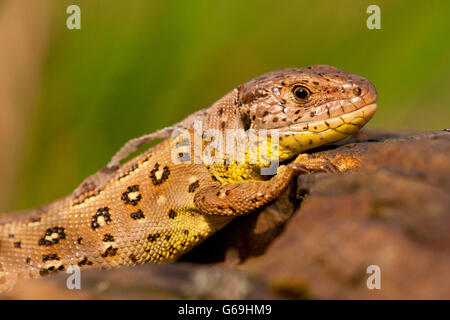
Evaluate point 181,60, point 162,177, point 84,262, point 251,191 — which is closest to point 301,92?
point 251,191

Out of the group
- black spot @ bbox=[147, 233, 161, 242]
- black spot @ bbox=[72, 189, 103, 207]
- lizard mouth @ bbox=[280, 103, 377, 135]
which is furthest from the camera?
black spot @ bbox=[72, 189, 103, 207]

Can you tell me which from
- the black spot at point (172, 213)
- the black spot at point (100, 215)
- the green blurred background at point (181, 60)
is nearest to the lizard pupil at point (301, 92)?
the black spot at point (172, 213)

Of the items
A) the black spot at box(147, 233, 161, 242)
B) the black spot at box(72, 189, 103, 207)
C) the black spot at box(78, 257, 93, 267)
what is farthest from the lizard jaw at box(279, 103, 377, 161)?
the black spot at box(78, 257, 93, 267)

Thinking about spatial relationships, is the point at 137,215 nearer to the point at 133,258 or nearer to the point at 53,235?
the point at 133,258

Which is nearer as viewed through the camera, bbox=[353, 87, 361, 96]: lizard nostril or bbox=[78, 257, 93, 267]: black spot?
bbox=[353, 87, 361, 96]: lizard nostril

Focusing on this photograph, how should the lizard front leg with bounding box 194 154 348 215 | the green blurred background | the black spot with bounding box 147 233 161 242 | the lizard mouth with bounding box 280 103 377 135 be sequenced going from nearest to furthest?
1. the lizard front leg with bounding box 194 154 348 215
2. the lizard mouth with bounding box 280 103 377 135
3. the black spot with bounding box 147 233 161 242
4. the green blurred background

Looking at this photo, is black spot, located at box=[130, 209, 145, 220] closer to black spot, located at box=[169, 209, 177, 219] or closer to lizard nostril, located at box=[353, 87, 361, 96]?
black spot, located at box=[169, 209, 177, 219]

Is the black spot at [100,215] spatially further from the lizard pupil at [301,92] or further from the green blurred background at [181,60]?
the green blurred background at [181,60]
